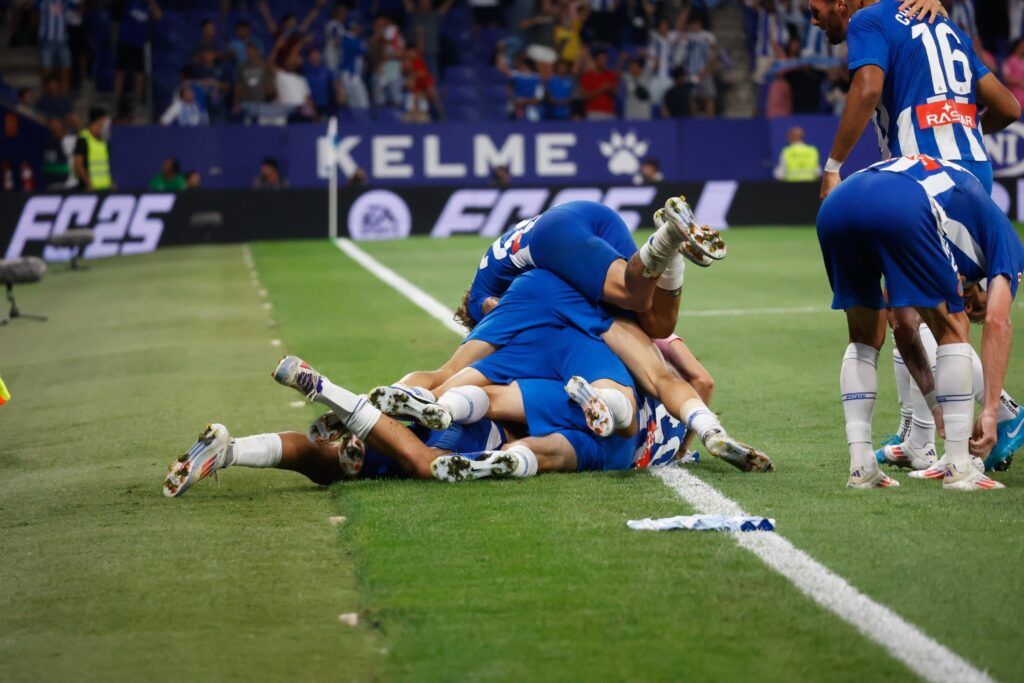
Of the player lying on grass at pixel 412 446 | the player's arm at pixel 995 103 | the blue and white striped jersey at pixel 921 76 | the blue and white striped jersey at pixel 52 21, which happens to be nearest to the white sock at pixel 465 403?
the player lying on grass at pixel 412 446

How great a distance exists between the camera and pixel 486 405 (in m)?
6.34

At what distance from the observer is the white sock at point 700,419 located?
6.17 metres

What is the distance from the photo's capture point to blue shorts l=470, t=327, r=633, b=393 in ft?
21.5

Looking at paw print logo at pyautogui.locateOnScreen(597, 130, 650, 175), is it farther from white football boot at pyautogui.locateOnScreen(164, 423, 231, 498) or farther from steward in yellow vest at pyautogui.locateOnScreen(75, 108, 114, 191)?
white football boot at pyautogui.locateOnScreen(164, 423, 231, 498)

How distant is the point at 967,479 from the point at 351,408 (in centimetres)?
245

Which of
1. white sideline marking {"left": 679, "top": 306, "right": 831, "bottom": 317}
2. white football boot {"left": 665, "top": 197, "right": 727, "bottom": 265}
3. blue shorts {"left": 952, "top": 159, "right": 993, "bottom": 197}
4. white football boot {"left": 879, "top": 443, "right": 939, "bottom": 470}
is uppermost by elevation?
blue shorts {"left": 952, "top": 159, "right": 993, "bottom": 197}

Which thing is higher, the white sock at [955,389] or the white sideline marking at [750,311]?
the white sock at [955,389]

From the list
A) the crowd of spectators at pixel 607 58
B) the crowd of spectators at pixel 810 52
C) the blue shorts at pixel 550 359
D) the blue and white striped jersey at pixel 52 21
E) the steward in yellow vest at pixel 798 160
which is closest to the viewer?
the blue shorts at pixel 550 359

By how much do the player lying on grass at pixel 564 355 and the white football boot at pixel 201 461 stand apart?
2.49ft

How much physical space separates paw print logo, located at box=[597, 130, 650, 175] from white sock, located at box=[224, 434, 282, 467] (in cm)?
2260

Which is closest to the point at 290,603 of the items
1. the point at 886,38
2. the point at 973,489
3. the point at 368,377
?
the point at 973,489

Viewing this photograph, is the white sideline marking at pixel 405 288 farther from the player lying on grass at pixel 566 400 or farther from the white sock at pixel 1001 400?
the white sock at pixel 1001 400

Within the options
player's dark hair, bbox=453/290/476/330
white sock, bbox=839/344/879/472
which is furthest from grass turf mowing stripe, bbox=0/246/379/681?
white sock, bbox=839/344/879/472

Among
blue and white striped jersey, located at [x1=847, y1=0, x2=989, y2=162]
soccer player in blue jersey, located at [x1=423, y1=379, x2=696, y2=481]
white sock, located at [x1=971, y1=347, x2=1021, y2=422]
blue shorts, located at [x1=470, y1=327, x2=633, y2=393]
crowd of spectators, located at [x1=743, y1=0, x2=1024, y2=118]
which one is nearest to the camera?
blue and white striped jersey, located at [x1=847, y1=0, x2=989, y2=162]
